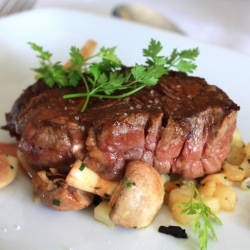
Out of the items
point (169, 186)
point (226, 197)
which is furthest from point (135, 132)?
point (226, 197)

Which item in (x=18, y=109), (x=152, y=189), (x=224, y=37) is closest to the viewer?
(x=152, y=189)

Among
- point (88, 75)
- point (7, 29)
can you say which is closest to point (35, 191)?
point (88, 75)

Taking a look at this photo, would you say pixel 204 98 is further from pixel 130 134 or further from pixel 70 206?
pixel 70 206

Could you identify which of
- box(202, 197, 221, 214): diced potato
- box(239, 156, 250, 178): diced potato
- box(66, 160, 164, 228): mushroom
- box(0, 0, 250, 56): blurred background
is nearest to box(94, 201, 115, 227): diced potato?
box(66, 160, 164, 228): mushroom

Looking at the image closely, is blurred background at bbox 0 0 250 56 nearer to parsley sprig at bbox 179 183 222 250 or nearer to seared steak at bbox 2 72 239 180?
seared steak at bbox 2 72 239 180

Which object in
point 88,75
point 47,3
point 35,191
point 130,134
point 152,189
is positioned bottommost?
point 35,191

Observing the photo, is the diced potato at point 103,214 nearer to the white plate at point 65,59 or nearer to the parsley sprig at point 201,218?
the white plate at point 65,59
